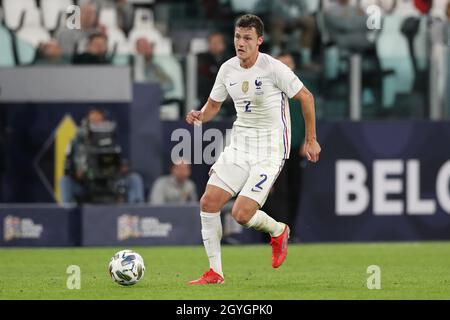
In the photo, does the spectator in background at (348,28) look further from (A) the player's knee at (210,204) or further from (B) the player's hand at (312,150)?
(A) the player's knee at (210,204)

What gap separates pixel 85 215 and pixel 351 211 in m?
3.88

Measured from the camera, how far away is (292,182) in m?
16.8

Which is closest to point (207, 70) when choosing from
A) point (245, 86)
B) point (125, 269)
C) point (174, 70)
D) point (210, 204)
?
point (174, 70)

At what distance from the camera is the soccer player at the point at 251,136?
10344 millimetres

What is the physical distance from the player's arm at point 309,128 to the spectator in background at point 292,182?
5.62 m

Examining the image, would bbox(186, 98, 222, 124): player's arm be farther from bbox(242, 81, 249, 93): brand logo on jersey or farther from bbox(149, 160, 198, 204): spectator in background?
bbox(149, 160, 198, 204): spectator in background

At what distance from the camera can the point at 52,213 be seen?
1581 centimetres

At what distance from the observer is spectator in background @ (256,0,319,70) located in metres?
17.7

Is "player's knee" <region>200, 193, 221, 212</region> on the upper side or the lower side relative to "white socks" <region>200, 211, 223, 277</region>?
upper

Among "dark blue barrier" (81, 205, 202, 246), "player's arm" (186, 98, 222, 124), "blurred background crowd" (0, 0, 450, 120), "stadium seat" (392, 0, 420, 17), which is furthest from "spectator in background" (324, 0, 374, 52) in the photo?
"player's arm" (186, 98, 222, 124)

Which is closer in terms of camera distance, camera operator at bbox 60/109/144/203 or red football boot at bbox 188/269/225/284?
red football boot at bbox 188/269/225/284

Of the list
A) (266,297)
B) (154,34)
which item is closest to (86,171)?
(154,34)

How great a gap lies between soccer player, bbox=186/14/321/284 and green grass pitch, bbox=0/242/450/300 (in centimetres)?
58

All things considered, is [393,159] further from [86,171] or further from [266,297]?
[266,297]
